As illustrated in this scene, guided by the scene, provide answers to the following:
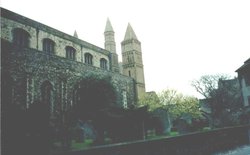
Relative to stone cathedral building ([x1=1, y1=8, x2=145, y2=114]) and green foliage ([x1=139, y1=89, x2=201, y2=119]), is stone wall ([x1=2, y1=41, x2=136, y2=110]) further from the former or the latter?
green foliage ([x1=139, y1=89, x2=201, y2=119])

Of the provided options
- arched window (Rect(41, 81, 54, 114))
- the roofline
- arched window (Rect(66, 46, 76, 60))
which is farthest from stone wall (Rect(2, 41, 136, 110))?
the roofline

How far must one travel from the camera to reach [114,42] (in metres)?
67.8

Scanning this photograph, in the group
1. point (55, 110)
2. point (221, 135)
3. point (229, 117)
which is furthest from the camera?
point (229, 117)

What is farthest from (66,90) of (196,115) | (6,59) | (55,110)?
(196,115)

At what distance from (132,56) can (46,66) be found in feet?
157

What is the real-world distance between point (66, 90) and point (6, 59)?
271 inches

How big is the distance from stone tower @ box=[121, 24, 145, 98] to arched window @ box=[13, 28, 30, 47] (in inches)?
1595

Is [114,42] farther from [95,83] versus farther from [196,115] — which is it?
[95,83]

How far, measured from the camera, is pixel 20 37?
99.3ft

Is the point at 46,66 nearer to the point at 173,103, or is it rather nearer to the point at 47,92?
the point at 47,92

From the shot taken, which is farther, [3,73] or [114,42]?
[114,42]

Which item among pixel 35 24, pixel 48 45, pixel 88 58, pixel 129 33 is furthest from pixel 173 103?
pixel 129 33

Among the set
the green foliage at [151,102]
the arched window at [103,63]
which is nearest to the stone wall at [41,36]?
the arched window at [103,63]

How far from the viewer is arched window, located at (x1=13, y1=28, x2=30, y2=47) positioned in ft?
96.6
